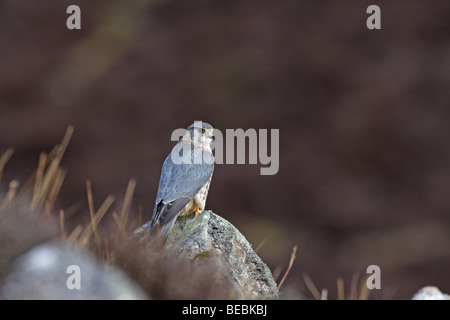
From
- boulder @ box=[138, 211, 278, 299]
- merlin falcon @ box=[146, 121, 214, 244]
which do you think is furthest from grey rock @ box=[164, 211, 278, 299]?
merlin falcon @ box=[146, 121, 214, 244]

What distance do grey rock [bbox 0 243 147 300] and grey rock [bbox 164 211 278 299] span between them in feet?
1.89

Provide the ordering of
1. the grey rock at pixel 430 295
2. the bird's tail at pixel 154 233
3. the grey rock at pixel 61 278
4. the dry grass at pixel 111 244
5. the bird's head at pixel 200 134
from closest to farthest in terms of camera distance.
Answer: the grey rock at pixel 61 278 → the dry grass at pixel 111 244 → the bird's tail at pixel 154 233 → the bird's head at pixel 200 134 → the grey rock at pixel 430 295

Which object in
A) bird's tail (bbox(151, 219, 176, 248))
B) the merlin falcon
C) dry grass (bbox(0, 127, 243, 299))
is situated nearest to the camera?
dry grass (bbox(0, 127, 243, 299))

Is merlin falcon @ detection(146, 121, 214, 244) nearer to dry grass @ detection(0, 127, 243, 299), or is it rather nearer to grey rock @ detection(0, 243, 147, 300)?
dry grass @ detection(0, 127, 243, 299)

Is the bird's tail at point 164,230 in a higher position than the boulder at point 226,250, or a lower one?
higher

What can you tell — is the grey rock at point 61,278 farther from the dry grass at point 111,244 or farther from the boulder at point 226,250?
the boulder at point 226,250

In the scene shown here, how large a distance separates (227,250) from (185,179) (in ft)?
2.08

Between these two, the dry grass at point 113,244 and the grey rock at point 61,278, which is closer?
the grey rock at point 61,278

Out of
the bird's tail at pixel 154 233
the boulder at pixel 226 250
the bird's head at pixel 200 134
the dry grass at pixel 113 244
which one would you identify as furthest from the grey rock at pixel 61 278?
the bird's head at pixel 200 134

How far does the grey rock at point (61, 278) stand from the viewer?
2.57 metres

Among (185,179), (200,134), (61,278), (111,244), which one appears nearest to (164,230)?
(185,179)

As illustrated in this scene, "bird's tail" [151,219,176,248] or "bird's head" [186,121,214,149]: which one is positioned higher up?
"bird's head" [186,121,214,149]

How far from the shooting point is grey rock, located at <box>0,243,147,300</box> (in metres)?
2.57

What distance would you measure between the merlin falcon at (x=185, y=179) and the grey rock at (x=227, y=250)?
5.4 inches
